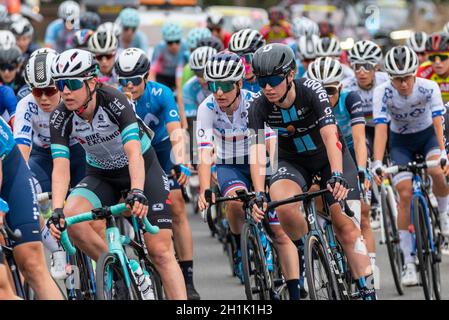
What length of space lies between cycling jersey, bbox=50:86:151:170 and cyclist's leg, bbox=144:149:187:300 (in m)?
0.22

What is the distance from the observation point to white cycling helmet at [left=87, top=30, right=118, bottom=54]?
1381 cm

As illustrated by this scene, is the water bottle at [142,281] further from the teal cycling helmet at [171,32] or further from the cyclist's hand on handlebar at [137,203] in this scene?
the teal cycling helmet at [171,32]

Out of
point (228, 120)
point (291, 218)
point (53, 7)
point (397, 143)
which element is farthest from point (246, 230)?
point (53, 7)

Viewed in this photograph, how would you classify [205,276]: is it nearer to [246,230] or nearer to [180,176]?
[180,176]

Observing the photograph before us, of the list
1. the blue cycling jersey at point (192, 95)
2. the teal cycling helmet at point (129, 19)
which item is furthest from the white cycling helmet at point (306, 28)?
the blue cycling jersey at point (192, 95)

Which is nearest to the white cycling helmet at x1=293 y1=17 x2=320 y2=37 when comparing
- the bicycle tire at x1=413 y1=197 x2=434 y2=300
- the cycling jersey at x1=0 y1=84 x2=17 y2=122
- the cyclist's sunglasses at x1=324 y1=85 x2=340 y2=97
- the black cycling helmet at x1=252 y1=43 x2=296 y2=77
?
the cyclist's sunglasses at x1=324 y1=85 x2=340 y2=97

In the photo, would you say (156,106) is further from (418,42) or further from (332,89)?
(418,42)

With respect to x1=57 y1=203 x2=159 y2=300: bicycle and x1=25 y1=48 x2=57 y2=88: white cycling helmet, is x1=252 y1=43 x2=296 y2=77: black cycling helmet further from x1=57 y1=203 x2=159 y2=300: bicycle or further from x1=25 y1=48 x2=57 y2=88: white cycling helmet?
x1=25 y1=48 x2=57 y2=88: white cycling helmet

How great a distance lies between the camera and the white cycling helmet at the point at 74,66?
8.70 metres

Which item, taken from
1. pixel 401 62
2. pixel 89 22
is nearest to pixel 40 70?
pixel 401 62

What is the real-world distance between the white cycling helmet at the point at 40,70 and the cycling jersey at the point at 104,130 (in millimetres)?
1136

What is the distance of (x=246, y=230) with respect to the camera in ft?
32.0
